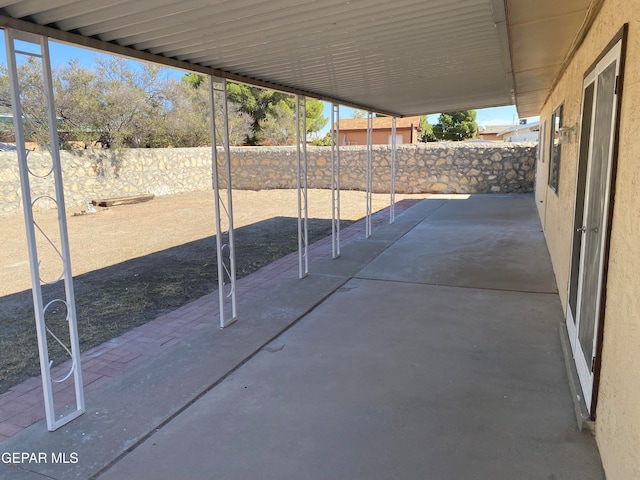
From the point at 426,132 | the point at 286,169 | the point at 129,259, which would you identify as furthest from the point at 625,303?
the point at 426,132

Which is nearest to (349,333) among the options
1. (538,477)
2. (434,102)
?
(538,477)

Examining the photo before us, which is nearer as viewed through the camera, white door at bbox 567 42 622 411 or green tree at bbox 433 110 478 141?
white door at bbox 567 42 622 411

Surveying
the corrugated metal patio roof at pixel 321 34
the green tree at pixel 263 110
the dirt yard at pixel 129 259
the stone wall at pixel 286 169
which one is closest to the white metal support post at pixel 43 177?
the corrugated metal patio roof at pixel 321 34

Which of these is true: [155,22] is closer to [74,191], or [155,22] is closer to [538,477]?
[538,477]

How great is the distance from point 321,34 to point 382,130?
33.1m

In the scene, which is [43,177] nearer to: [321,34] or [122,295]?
[321,34]

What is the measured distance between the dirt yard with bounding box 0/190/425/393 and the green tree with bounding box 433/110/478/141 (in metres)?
30.3

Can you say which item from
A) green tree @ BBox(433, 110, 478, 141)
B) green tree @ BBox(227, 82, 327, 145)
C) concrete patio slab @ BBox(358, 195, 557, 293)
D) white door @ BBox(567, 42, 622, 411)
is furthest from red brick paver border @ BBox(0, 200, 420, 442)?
green tree @ BBox(433, 110, 478, 141)

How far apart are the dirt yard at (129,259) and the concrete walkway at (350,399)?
3.37 ft

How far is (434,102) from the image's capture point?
26.2ft

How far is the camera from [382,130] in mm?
35406

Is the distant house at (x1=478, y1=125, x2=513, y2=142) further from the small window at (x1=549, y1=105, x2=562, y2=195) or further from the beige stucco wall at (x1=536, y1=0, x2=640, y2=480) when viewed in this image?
the beige stucco wall at (x1=536, y1=0, x2=640, y2=480)

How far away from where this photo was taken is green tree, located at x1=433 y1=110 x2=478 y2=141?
41.0 m

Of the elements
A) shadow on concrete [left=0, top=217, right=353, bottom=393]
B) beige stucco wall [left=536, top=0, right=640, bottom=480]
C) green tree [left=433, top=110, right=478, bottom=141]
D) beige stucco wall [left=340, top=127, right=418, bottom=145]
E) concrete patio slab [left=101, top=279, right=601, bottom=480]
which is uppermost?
green tree [left=433, top=110, right=478, bottom=141]
